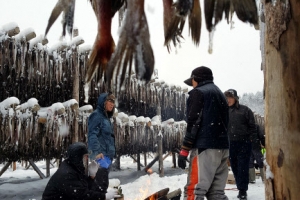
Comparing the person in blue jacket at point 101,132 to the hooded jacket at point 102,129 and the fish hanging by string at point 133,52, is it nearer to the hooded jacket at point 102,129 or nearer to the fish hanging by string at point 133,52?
the hooded jacket at point 102,129

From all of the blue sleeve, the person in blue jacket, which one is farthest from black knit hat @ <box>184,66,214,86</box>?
the blue sleeve

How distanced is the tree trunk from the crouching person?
93.3 inches

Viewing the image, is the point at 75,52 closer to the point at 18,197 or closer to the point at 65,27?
the point at 18,197

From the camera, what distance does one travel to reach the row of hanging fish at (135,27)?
0.83 metres

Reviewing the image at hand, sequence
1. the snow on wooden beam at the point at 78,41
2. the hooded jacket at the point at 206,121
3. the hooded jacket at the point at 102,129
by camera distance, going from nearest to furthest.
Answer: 1. the hooded jacket at the point at 206,121
2. the hooded jacket at the point at 102,129
3. the snow on wooden beam at the point at 78,41

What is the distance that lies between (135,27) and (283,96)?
0.84 meters

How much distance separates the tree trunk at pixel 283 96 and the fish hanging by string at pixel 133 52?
745 mm

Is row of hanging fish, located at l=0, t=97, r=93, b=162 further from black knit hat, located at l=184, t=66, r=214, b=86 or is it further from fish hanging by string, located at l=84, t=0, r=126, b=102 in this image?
fish hanging by string, located at l=84, t=0, r=126, b=102

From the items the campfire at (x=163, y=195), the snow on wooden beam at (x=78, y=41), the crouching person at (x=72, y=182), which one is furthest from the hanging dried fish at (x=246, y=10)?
the snow on wooden beam at (x=78, y=41)

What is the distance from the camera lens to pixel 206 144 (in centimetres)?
333

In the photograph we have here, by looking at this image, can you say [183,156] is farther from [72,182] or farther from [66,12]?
[66,12]

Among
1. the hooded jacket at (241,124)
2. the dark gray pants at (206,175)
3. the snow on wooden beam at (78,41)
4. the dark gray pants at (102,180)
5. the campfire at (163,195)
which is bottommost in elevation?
the campfire at (163,195)

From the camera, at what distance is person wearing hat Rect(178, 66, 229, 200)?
3290 mm

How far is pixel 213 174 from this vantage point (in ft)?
10.9
